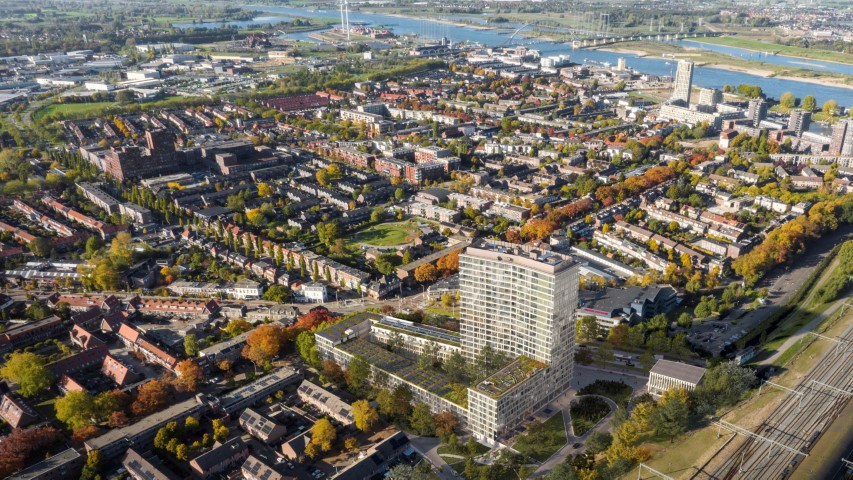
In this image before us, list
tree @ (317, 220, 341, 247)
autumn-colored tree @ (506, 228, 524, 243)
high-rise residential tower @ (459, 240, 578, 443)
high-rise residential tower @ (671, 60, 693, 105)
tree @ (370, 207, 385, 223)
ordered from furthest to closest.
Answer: high-rise residential tower @ (671, 60, 693, 105) → tree @ (370, 207, 385, 223) → tree @ (317, 220, 341, 247) → autumn-colored tree @ (506, 228, 524, 243) → high-rise residential tower @ (459, 240, 578, 443)

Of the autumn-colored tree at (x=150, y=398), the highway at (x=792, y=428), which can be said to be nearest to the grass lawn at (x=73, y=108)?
the autumn-colored tree at (x=150, y=398)

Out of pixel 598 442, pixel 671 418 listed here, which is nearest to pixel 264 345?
pixel 598 442

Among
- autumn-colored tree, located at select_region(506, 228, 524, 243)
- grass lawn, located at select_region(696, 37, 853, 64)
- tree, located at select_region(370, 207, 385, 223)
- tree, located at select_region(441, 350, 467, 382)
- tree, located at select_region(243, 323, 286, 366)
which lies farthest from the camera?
grass lawn, located at select_region(696, 37, 853, 64)

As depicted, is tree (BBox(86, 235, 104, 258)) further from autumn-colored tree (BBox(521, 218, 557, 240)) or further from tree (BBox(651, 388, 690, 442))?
tree (BBox(651, 388, 690, 442))

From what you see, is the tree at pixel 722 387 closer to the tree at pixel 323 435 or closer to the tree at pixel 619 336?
the tree at pixel 619 336

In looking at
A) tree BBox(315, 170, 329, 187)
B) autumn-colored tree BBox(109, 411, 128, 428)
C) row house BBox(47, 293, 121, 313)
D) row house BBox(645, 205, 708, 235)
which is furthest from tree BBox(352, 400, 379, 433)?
tree BBox(315, 170, 329, 187)
